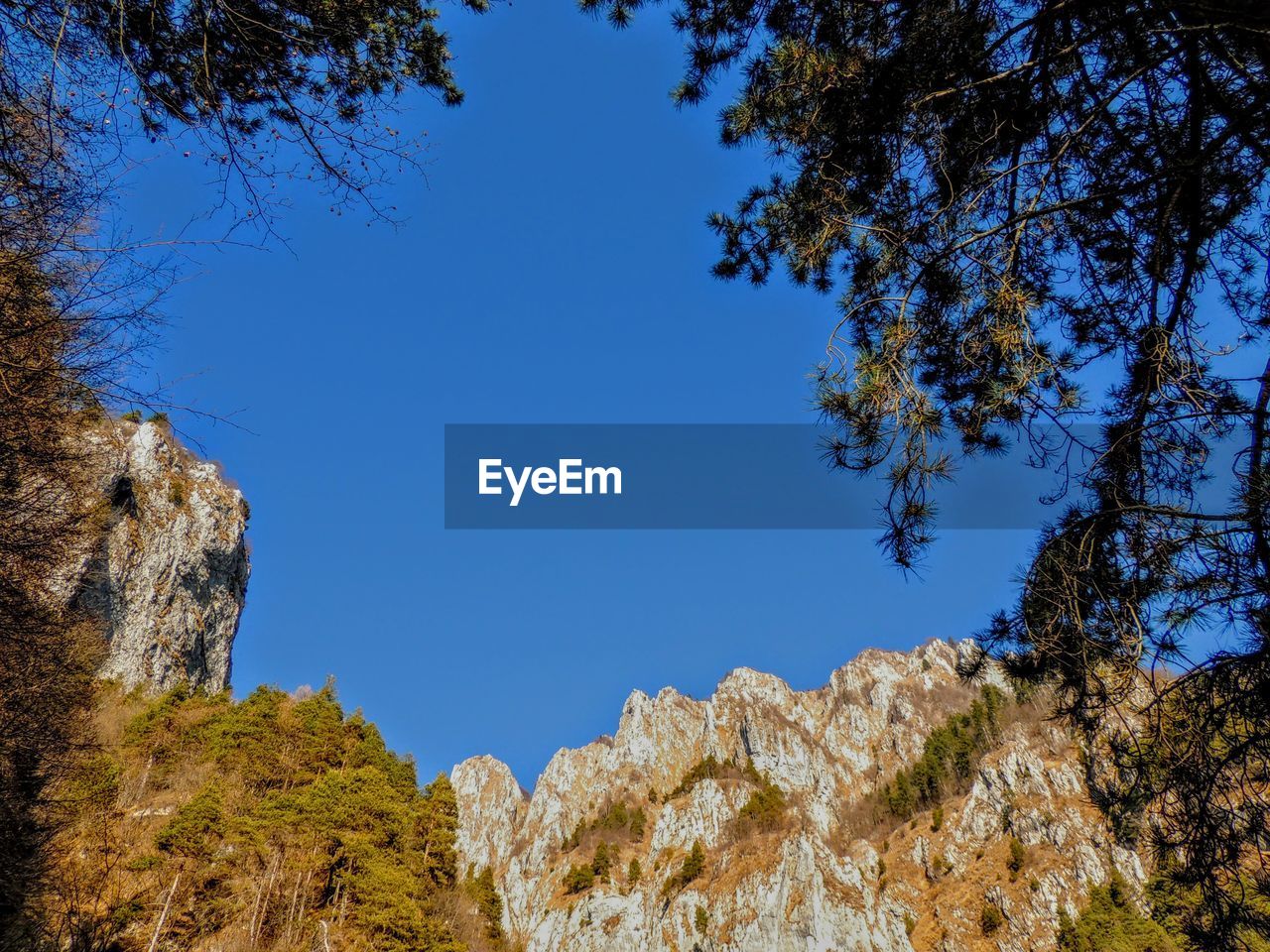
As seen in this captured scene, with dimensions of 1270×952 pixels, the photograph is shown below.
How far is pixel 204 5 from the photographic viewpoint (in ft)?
9.53

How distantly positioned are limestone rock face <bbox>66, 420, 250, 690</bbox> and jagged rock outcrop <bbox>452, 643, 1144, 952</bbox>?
33.7 metres

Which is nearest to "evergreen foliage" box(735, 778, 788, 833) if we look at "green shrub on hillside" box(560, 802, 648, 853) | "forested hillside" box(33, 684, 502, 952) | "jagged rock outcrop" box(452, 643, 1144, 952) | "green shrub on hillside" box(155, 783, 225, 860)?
"jagged rock outcrop" box(452, 643, 1144, 952)

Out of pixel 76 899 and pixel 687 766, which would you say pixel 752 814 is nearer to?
pixel 687 766

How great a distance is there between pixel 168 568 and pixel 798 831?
46580 mm

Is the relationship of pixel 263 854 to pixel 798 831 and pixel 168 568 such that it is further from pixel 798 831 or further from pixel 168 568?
pixel 798 831

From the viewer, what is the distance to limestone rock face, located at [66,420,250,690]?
34.1 meters

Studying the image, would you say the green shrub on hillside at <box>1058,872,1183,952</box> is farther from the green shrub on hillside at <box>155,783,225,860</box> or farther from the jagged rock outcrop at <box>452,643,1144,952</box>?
the green shrub on hillside at <box>155,783,225,860</box>

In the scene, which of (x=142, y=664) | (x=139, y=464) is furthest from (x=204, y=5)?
(x=139, y=464)

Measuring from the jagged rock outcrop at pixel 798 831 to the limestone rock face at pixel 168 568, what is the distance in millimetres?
33714

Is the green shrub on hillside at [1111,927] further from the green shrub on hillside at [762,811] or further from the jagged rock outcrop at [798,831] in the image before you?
the green shrub on hillside at [762,811]

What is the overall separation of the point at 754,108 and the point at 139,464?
4821cm

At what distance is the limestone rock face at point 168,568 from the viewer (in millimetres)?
34094

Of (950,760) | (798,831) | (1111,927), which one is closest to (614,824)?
(798,831)

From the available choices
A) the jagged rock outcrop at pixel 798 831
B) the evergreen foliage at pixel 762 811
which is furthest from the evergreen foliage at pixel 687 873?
the evergreen foliage at pixel 762 811
